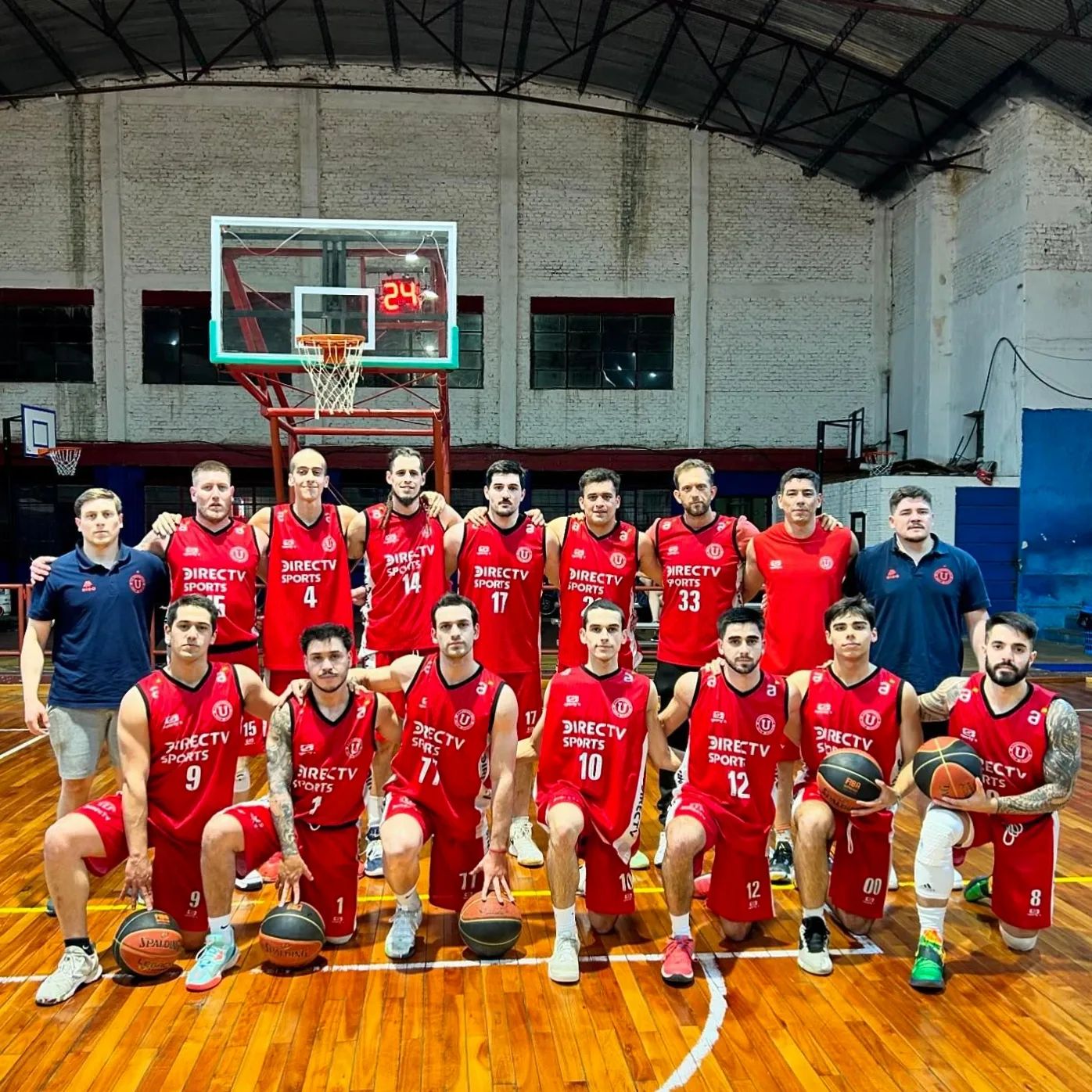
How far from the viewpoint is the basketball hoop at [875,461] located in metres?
14.5

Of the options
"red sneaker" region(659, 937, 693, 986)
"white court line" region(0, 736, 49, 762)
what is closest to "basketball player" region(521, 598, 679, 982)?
"red sneaker" region(659, 937, 693, 986)

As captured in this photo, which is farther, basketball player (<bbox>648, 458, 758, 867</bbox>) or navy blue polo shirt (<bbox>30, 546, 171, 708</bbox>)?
basketball player (<bbox>648, 458, 758, 867</bbox>)

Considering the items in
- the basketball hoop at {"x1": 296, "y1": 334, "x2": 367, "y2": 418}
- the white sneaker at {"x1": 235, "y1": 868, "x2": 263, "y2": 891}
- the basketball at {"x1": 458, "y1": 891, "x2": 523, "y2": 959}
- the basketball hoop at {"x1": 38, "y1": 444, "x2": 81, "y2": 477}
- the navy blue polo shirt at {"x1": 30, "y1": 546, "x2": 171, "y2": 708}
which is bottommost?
the white sneaker at {"x1": 235, "y1": 868, "x2": 263, "y2": 891}

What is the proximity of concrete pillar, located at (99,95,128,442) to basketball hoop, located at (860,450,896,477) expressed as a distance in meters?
12.9

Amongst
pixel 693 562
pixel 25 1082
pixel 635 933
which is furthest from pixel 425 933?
pixel 693 562

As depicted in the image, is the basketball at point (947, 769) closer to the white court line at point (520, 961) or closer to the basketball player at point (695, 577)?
the white court line at point (520, 961)

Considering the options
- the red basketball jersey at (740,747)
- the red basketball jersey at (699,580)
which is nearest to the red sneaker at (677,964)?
the red basketball jersey at (740,747)

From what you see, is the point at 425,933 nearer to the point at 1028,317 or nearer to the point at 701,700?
the point at 701,700

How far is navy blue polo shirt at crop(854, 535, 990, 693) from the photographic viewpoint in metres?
4.45

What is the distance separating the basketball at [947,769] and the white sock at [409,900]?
2.20 meters

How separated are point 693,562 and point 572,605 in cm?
72

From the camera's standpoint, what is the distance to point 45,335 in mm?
15562

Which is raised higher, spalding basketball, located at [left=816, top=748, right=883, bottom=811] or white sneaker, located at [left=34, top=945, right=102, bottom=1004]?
spalding basketball, located at [left=816, top=748, right=883, bottom=811]

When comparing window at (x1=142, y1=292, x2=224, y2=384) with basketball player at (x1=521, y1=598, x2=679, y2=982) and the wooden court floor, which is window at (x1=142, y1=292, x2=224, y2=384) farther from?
basketball player at (x1=521, y1=598, x2=679, y2=982)
